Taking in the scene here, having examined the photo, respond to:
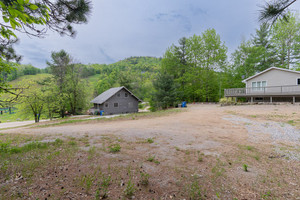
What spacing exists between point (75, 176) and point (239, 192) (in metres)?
2.97

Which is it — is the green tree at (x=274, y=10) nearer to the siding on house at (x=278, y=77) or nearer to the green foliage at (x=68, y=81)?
the siding on house at (x=278, y=77)

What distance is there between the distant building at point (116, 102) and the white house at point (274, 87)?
18.7 meters

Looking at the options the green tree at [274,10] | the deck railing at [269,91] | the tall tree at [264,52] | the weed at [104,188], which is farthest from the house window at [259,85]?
the weed at [104,188]

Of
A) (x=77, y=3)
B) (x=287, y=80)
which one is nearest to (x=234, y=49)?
(x=287, y=80)

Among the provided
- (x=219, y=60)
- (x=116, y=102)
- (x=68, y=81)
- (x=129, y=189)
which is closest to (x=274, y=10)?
(x=129, y=189)

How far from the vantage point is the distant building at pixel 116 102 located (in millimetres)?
26141

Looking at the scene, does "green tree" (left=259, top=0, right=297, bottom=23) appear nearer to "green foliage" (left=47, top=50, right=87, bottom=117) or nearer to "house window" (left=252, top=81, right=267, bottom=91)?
"house window" (left=252, top=81, right=267, bottom=91)

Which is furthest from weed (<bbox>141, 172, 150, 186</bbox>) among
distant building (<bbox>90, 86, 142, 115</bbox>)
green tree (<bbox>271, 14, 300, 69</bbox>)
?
green tree (<bbox>271, 14, 300, 69</bbox>)

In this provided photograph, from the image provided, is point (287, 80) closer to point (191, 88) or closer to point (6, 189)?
point (191, 88)

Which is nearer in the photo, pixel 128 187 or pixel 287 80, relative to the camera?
pixel 128 187

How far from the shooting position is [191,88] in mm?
30422

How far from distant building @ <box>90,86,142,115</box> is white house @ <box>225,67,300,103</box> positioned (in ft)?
61.2

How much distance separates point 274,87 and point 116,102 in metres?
25.7

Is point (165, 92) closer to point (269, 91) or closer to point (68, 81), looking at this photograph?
point (269, 91)
